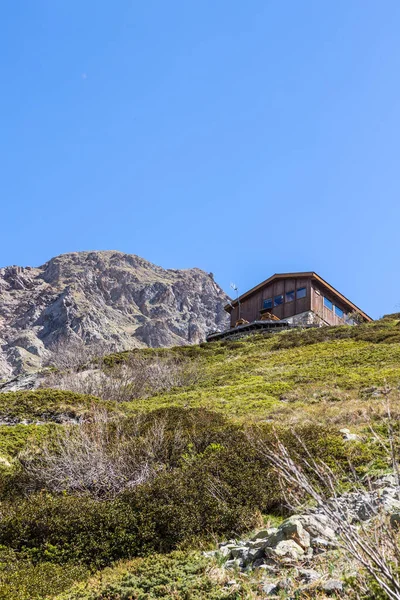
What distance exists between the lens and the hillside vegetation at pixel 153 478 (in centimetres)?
609

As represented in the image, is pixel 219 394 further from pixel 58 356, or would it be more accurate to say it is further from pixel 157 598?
pixel 58 356

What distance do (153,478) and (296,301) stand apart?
127ft

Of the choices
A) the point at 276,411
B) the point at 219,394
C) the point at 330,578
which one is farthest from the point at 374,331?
the point at 330,578

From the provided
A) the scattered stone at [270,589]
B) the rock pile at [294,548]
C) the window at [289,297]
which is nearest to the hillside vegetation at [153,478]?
the scattered stone at [270,589]

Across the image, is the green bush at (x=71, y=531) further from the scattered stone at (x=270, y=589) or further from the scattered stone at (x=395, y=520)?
the scattered stone at (x=395, y=520)

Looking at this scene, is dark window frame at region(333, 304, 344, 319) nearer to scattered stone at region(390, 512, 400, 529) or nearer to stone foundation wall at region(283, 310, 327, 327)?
stone foundation wall at region(283, 310, 327, 327)

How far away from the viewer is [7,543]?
780 centimetres

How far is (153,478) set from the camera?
9836 mm

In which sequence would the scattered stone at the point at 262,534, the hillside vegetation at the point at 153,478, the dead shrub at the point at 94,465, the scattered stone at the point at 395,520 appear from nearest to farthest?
the scattered stone at the point at 395,520, the hillside vegetation at the point at 153,478, the scattered stone at the point at 262,534, the dead shrub at the point at 94,465

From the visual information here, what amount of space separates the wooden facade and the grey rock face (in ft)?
199

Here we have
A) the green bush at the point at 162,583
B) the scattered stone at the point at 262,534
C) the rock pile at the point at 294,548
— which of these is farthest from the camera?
the scattered stone at the point at 262,534

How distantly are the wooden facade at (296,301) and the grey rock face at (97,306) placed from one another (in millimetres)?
60755

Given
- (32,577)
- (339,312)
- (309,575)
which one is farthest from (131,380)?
(339,312)

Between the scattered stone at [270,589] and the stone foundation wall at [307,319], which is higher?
the stone foundation wall at [307,319]
